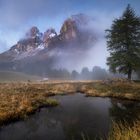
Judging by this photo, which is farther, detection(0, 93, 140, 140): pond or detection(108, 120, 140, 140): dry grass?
detection(0, 93, 140, 140): pond

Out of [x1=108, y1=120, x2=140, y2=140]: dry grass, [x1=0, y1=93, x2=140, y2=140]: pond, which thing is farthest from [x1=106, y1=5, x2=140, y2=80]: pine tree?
[x1=108, y1=120, x2=140, y2=140]: dry grass

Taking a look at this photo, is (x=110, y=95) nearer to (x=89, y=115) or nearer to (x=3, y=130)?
(x=89, y=115)

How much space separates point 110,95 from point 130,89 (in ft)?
13.4

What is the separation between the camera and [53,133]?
13328 mm

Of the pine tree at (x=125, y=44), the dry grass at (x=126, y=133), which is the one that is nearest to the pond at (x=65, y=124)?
the dry grass at (x=126, y=133)

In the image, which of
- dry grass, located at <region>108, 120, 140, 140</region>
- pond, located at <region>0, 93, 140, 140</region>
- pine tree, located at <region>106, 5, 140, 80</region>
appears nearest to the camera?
dry grass, located at <region>108, 120, 140, 140</region>

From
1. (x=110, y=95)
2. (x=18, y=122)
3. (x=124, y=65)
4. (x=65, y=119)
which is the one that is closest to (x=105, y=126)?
(x=65, y=119)

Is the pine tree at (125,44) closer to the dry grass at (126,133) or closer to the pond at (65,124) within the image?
the pond at (65,124)

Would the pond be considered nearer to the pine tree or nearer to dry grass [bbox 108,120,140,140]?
dry grass [bbox 108,120,140,140]

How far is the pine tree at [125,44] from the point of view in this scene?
3759 centimetres

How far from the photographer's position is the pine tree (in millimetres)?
37594

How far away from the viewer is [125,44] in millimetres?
39156

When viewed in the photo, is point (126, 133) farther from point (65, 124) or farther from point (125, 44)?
point (125, 44)

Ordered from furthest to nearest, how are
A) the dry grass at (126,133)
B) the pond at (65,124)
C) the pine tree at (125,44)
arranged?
the pine tree at (125,44), the pond at (65,124), the dry grass at (126,133)
